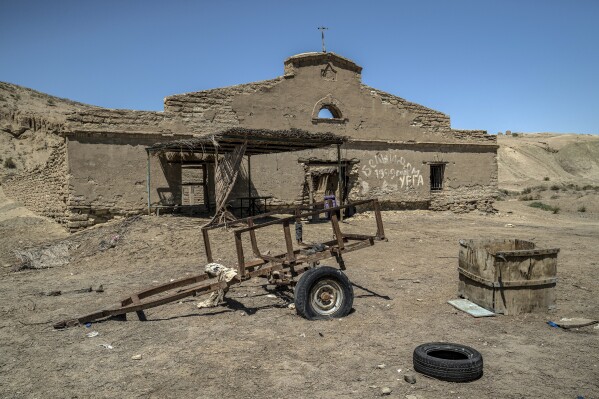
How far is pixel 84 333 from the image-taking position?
5.07 meters

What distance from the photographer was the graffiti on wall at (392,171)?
17844 millimetres

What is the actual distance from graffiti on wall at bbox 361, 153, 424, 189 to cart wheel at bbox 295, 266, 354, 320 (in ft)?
40.9

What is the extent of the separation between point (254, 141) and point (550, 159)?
54.6 metres

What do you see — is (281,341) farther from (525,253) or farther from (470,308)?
(525,253)

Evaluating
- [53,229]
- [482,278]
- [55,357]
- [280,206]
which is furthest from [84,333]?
[280,206]

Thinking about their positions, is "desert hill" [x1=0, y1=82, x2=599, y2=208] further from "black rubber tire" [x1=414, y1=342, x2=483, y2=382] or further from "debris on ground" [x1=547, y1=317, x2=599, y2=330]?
"debris on ground" [x1=547, y1=317, x2=599, y2=330]

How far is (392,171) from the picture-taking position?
717 inches

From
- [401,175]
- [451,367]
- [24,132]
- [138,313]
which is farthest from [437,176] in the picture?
[24,132]

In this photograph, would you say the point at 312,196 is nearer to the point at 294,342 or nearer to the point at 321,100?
the point at 321,100

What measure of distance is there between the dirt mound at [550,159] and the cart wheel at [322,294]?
44065mm

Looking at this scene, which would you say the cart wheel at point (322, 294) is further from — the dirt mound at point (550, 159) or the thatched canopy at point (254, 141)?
the dirt mound at point (550, 159)

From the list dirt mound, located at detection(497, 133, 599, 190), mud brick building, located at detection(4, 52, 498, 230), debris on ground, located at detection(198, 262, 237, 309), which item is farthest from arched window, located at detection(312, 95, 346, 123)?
dirt mound, located at detection(497, 133, 599, 190)

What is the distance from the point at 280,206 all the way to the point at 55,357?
1189 centimetres

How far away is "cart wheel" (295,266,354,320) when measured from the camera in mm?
5371
